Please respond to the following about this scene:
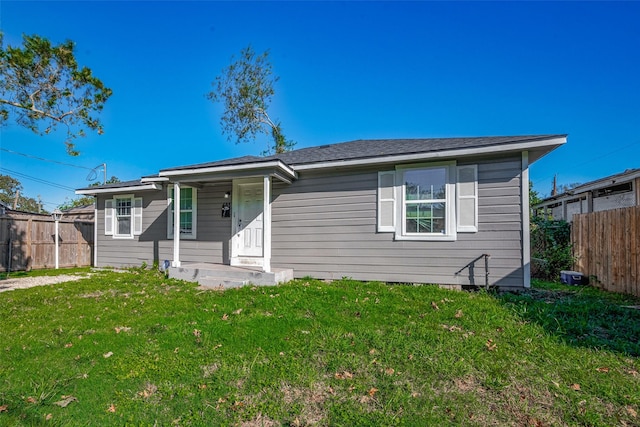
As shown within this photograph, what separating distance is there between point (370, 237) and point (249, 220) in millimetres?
3410

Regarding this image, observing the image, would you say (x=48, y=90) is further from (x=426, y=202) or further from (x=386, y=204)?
(x=426, y=202)

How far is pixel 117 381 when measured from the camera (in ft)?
8.80

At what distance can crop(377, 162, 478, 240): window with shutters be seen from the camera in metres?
5.91

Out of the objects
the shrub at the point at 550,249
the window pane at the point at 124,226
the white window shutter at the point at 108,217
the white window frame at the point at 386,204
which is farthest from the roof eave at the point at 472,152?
the white window shutter at the point at 108,217

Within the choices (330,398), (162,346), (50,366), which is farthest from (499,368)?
(50,366)

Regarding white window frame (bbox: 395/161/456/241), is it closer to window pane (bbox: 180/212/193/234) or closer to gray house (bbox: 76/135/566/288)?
gray house (bbox: 76/135/566/288)

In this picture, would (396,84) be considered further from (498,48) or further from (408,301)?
(408,301)

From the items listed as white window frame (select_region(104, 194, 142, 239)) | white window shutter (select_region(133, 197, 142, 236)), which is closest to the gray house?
white window shutter (select_region(133, 197, 142, 236))

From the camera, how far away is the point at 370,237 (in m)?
6.60

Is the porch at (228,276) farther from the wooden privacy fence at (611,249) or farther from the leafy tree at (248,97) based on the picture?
the leafy tree at (248,97)

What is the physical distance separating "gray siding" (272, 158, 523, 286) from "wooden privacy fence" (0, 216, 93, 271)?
9.02m

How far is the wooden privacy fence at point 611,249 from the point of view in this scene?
221 inches

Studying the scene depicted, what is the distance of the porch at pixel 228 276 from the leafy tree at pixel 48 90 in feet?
15.6

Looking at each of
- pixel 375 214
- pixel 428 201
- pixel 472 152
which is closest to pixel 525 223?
pixel 472 152
